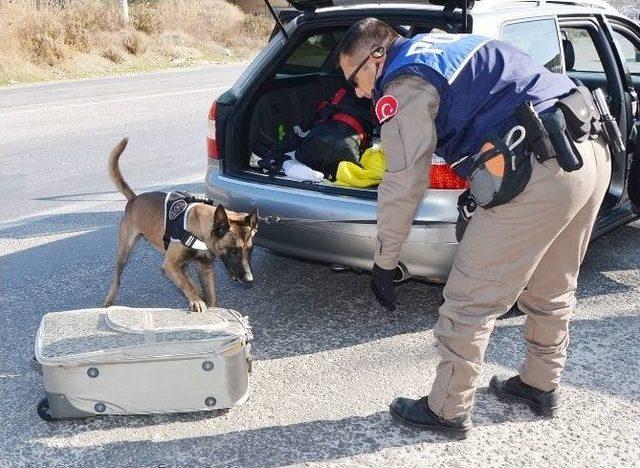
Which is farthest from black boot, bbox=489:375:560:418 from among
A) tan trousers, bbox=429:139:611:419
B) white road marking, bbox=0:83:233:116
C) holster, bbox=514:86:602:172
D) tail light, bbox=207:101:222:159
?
white road marking, bbox=0:83:233:116

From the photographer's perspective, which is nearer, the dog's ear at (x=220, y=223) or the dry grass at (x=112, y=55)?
the dog's ear at (x=220, y=223)

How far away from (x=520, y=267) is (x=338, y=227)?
1230 mm

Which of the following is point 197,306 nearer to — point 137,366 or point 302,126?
point 137,366

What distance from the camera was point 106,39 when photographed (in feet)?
76.2

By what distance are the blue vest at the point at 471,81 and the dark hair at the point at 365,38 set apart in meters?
0.05

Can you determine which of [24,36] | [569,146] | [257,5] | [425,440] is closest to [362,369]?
[425,440]

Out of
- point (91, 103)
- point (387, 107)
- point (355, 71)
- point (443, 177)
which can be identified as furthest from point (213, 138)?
point (91, 103)

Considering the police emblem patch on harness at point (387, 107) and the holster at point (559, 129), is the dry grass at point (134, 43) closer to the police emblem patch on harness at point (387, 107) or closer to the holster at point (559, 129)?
the police emblem patch on harness at point (387, 107)

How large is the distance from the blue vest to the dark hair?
5 centimetres

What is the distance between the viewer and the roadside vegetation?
20.2 metres

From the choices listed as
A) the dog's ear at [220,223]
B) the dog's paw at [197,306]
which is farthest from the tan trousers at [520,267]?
the dog's ear at [220,223]

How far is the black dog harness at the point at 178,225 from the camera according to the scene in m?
3.96

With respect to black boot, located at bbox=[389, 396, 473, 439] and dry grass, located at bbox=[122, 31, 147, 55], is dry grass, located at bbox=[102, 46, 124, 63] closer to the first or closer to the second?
dry grass, located at bbox=[122, 31, 147, 55]

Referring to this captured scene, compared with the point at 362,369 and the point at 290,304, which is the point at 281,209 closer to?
the point at 290,304
